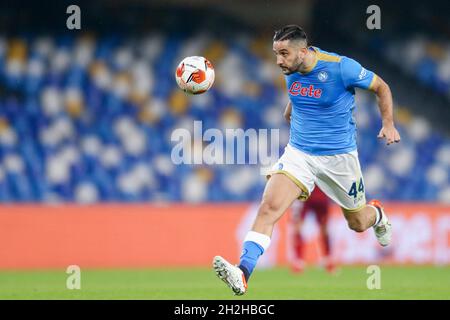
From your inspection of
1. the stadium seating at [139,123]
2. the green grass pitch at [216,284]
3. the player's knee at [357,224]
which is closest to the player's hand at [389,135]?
the player's knee at [357,224]

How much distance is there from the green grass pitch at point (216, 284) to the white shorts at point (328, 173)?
97cm

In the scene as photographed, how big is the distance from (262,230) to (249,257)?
30 cm

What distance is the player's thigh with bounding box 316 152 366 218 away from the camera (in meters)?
8.41

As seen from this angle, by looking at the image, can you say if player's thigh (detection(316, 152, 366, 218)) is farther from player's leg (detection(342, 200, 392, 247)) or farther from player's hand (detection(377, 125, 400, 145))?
player's hand (detection(377, 125, 400, 145))

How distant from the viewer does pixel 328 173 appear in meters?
8.41

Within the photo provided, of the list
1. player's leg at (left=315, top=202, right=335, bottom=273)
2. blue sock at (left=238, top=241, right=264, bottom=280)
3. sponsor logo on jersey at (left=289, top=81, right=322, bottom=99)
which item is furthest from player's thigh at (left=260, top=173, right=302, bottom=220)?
player's leg at (left=315, top=202, right=335, bottom=273)

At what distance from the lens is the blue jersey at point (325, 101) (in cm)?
822

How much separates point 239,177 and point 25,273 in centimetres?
473

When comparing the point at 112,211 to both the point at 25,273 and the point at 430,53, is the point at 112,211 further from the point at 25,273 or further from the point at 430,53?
the point at 430,53

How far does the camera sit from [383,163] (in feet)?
56.8

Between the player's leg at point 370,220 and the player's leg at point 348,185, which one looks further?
the player's leg at point 370,220

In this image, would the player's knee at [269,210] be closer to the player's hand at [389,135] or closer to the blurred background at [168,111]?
the player's hand at [389,135]

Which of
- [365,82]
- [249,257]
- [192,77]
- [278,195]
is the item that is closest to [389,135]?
[365,82]
